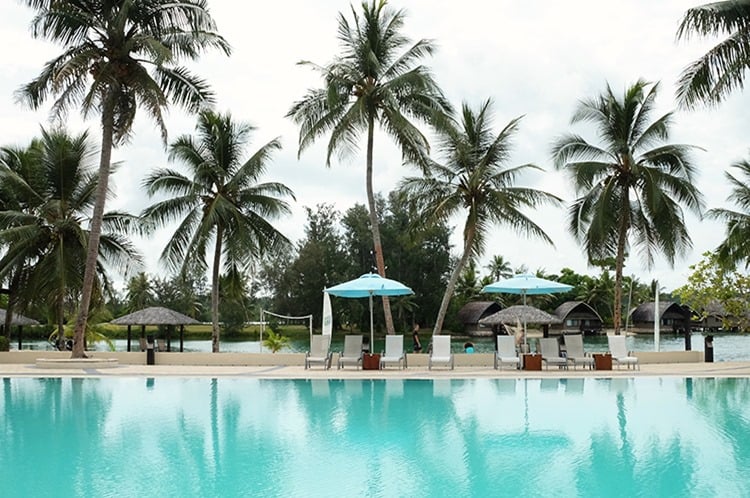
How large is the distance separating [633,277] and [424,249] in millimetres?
25551

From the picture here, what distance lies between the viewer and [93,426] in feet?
32.9

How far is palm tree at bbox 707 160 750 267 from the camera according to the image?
70.4 feet

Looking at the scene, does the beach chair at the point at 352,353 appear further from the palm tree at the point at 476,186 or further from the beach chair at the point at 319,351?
the palm tree at the point at 476,186

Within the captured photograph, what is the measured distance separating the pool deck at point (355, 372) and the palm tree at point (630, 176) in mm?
3557

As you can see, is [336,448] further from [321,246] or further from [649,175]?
[321,246]

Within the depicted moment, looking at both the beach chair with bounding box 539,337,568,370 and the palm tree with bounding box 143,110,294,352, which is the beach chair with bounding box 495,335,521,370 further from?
the palm tree with bounding box 143,110,294,352

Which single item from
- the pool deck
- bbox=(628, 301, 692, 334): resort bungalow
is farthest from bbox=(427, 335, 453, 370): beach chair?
bbox=(628, 301, 692, 334): resort bungalow

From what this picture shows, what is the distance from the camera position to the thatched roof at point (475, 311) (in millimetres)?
47938

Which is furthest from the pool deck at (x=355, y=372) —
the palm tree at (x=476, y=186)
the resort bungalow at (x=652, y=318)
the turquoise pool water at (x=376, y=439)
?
the resort bungalow at (x=652, y=318)

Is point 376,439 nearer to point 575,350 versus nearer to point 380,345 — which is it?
point 575,350

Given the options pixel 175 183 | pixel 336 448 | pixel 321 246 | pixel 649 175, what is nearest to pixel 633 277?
pixel 321 246

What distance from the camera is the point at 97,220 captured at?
17359 mm

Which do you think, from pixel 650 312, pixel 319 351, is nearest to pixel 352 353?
pixel 319 351

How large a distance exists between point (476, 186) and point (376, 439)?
12.8 meters
